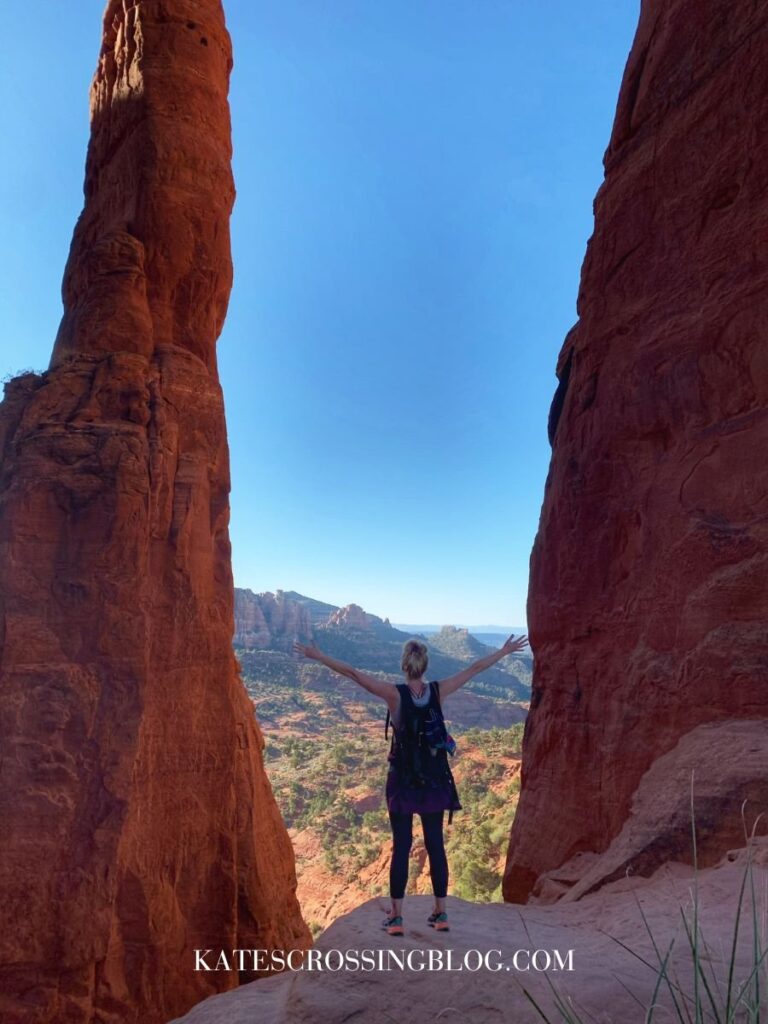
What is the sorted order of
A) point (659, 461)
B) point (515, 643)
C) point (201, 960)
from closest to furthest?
1. point (515, 643)
2. point (659, 461)
3. point (201, 960)

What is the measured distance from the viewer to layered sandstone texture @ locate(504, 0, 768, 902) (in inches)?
310

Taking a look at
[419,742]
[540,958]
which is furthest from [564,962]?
[419,742]

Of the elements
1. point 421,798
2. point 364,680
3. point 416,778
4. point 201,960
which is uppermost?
point 364,680

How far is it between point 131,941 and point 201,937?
1.48 metres

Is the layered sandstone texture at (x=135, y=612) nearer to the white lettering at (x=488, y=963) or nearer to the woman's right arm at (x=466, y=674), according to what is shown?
the woman's right arm at (x=466, y=674)

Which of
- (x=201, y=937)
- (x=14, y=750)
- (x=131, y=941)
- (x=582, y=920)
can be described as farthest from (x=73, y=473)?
(x=582, y=920)

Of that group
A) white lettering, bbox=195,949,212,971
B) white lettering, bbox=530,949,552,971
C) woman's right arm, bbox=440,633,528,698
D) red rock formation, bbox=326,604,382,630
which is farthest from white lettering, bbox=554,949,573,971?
red rock formation, bbox=326,604,382,630

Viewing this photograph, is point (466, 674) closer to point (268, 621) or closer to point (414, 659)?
point (414, 659)

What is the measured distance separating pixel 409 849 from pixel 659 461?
638 centimetres

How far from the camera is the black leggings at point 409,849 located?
5242 millimetres

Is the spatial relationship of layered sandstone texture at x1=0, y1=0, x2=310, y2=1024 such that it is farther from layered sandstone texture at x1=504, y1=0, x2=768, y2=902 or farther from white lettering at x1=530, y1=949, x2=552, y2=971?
white lettering at x1=530, y1=949, x2=552, y2=971

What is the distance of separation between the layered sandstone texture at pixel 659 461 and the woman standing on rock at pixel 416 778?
8.87ft

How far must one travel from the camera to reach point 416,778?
17.0 ft

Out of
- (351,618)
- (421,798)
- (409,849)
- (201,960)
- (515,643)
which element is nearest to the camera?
(421,798)
